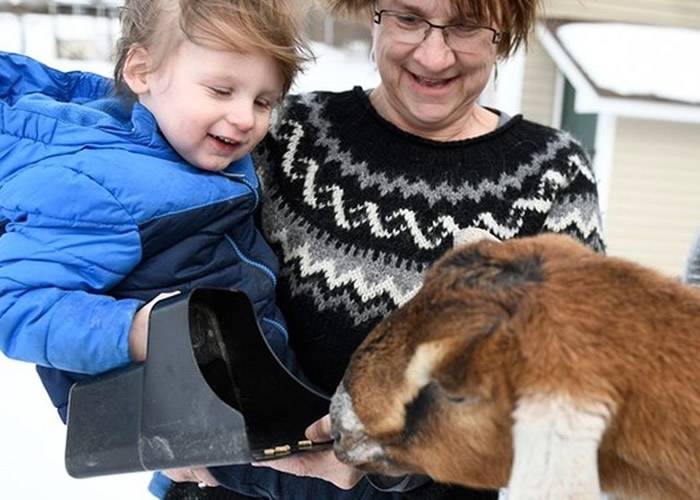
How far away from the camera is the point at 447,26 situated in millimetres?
2855

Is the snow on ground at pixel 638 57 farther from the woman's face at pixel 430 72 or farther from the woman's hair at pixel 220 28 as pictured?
the woman's hair at pixel 220 28

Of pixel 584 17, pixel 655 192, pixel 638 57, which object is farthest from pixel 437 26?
pixel 584 17

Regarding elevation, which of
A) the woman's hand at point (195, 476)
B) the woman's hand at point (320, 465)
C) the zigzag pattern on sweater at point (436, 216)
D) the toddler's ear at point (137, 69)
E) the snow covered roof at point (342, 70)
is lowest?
the snow covered roof at point (342, 70)

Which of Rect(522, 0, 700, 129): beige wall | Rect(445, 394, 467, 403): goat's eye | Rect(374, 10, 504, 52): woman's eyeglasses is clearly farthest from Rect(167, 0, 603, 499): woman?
Rect(522, 0, 700, 129): beige wall

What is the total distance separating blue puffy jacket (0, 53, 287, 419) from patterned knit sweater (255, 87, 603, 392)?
0.51 feet

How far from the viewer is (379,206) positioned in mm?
2881

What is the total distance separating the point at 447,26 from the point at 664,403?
1.38 m

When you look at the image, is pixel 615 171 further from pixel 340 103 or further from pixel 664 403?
pixel 664 403

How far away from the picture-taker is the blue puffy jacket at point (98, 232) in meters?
2.29

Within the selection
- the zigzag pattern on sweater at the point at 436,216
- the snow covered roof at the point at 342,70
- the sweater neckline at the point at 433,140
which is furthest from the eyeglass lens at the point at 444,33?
the snow covered roof at the point at 342,70

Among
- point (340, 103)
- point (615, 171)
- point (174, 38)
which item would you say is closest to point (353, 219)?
point (340, 103)

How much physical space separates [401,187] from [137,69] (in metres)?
0.82

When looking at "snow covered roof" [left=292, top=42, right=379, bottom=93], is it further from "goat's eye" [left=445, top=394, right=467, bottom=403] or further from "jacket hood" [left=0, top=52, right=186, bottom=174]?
"goat's eye" [left=445, top=394, right=467, bottom=403]

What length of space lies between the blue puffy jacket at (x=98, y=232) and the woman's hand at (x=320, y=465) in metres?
0.40
